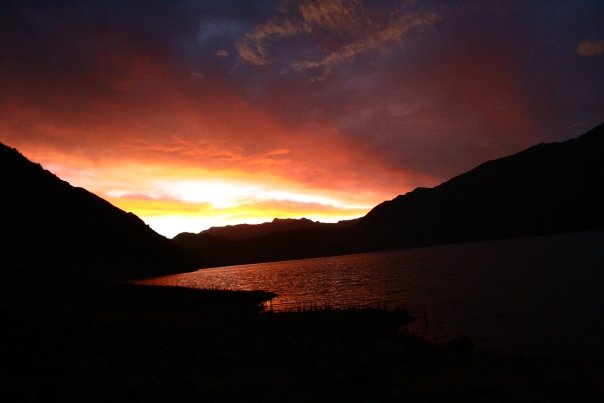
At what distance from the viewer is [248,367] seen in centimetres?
1753

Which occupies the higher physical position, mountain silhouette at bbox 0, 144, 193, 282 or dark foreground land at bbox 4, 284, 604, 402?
mountain silhouette at bbox 0, 144, 193, 282

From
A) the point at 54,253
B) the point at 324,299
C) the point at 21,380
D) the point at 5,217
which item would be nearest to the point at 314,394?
the point at 21,380

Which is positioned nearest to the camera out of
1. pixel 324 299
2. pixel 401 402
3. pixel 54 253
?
pixel 401 402

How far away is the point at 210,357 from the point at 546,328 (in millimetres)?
27197

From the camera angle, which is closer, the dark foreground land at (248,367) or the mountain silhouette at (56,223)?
the dark foreground land at (248,367)

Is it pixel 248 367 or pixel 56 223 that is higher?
pixel 56 223

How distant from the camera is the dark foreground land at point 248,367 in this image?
43.9 ft

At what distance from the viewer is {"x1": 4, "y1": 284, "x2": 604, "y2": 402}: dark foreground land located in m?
13.4

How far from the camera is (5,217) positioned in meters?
110

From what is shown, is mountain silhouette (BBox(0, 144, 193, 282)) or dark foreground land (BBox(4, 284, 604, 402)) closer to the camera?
dark foreground land (BBox(4, 284, 604, 402))

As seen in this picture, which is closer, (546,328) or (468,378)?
(468,378)

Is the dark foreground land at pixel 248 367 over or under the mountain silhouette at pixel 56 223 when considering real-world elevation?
under

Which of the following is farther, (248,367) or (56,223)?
(56,223)

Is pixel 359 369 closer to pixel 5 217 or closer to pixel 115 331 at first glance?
pixel 115 331
